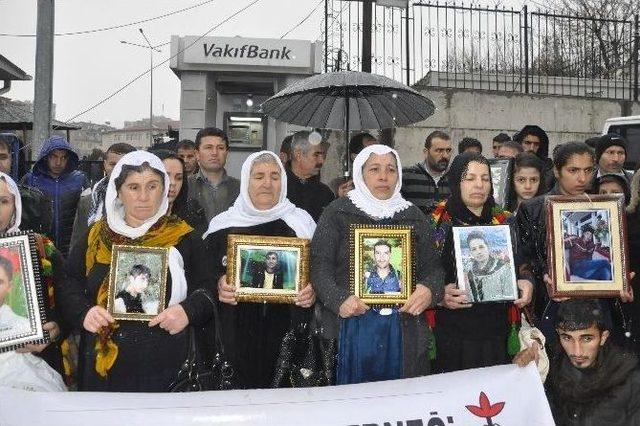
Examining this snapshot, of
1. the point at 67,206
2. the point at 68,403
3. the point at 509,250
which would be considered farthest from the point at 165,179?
the point at 67,206

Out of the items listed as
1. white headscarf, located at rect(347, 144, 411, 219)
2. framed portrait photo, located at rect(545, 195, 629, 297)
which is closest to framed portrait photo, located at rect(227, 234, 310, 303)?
white headscarf, located at rect(347, 144, 411, 219)

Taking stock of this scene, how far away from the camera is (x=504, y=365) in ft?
11.3

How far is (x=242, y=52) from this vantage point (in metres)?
12.7

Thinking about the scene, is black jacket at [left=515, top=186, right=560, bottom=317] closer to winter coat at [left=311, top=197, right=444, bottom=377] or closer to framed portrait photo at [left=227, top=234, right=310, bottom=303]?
winter coat at [left=311, top=197, right=444, bottom=377]

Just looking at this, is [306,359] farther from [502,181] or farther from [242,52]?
[242,52]

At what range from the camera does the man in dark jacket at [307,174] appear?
5312 mm

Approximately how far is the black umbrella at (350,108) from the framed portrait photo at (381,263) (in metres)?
2.59

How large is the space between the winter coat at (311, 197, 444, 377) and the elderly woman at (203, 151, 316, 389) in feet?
0.63

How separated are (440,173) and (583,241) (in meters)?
2.51

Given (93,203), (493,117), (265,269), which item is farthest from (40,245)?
(493,117)

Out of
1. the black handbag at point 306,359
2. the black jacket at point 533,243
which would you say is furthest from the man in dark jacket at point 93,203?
the black jacket at point 533,243

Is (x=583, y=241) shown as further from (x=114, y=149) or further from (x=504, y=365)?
(x=114, y=149)

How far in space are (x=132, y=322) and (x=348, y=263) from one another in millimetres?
1169

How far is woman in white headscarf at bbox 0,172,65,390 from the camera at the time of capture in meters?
3.08
